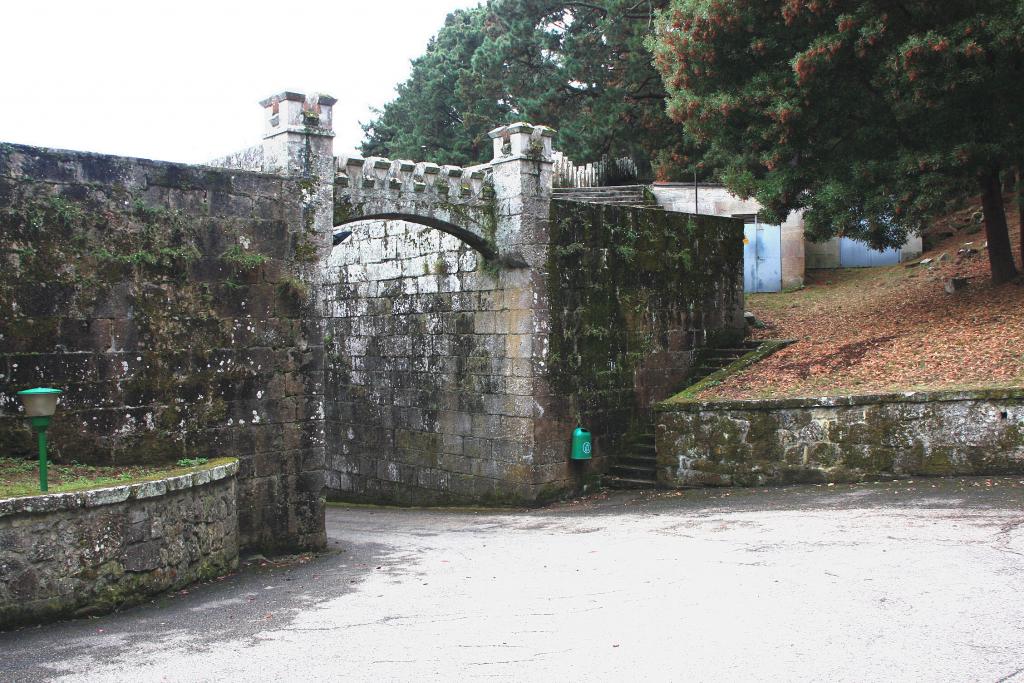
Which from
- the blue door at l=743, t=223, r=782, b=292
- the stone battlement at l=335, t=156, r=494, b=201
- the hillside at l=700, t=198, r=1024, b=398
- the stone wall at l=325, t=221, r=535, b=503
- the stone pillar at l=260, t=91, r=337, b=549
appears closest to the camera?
the stone pillar at l=260, t=91, r=337, b=549

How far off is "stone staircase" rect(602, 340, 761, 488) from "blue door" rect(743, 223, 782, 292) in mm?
6490

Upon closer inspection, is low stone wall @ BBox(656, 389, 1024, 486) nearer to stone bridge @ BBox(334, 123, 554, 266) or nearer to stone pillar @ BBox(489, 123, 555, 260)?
stone pillar @ BBox(489, 123, 555, 260)

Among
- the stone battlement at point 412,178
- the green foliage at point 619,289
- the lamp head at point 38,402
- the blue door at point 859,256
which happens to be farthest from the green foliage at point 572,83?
the lamp head at point 38,402

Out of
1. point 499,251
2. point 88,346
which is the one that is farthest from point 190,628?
point 499,251

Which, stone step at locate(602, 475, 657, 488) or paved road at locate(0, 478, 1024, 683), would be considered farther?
stone step at locate(602, 475, 657, 488)

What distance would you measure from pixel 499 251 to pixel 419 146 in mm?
21121

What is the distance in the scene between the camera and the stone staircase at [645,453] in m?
12.6

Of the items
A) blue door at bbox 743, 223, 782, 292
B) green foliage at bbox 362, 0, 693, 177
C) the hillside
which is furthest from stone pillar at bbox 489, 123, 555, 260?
green foliage at bbox 362, 0, 693, 177

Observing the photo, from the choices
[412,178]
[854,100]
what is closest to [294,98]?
[412,178]

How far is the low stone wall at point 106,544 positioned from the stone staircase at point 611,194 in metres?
15.7

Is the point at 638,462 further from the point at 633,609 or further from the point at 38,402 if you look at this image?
the point at 38,402

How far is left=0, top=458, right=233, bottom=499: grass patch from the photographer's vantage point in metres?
6.75

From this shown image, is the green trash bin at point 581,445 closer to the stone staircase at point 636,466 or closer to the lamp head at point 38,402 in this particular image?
the stone staircase at point 636,466

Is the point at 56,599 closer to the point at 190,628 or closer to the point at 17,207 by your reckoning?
the point at 190,628
